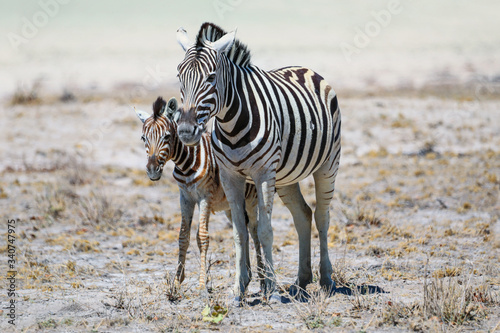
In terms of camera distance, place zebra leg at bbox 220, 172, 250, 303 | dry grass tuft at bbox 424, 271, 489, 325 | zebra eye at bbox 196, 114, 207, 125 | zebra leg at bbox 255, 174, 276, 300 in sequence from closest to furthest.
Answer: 1. zebra eye at bbox 196, 114, 207, 125
2. dry grass tuft at bbox 424, 271, 489, 325
3. zebra leg at bbox 255, 174, 276, 300
4. zebra leg at bbox 220, 172, 250, 303

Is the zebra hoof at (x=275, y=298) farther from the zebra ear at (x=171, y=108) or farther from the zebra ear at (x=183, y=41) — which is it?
the zebra ear at (x=183, y=41)

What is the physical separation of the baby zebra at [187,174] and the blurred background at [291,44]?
1297cm

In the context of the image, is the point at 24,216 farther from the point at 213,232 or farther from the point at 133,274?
the point at 133,274

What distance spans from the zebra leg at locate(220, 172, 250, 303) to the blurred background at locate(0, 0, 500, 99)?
46.5 ft

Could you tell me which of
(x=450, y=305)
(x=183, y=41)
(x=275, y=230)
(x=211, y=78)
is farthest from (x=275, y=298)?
(x=275, y=230)

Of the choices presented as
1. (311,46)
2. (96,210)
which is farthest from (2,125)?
(311,46)

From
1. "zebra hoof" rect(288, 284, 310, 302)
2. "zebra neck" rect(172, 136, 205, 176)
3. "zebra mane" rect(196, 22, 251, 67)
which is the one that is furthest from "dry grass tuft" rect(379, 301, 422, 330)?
"zebra mane" rect(196, 22, 251, 67)

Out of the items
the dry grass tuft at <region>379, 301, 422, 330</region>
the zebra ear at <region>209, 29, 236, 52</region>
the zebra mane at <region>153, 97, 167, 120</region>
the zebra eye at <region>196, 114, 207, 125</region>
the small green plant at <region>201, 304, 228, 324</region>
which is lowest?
the small green plant at <region>201, 304, 228, 324</region>

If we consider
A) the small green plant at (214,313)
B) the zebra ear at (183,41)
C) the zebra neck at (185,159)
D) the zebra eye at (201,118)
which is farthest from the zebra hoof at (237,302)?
the zebra ear at (183,41)

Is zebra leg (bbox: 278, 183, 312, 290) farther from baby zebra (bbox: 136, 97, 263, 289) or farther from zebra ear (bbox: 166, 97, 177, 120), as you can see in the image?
zebra ear (bbox: 166, 97, 177, 120)

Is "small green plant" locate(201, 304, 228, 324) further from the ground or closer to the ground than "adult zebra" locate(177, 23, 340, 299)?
closer to the ground

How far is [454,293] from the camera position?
5.35 meters

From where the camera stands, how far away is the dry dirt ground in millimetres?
5508

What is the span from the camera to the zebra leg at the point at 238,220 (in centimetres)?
577
